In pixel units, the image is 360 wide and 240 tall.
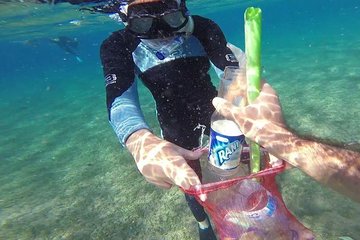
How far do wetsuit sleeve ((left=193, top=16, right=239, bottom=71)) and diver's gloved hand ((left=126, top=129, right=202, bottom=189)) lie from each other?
5.55 ft

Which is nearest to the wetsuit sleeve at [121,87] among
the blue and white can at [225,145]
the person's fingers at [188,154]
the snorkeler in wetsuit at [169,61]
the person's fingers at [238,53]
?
the snorkeler in wetsuit at [169,61]

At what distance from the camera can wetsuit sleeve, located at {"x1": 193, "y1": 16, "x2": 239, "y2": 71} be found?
3.75 meters

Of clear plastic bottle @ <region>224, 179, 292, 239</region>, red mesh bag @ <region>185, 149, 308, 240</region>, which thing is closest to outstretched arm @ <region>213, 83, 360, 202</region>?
red mesh bag @ <region>185, 149, 308, 240</region>

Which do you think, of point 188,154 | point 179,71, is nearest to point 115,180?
point 179,71

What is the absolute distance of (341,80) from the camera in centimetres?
1231

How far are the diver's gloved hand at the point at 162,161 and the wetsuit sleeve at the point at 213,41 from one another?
1.69 m

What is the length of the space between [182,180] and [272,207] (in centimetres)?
88

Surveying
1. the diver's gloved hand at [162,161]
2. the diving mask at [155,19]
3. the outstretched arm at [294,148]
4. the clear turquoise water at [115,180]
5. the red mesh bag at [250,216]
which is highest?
the diving mask at [155,19]

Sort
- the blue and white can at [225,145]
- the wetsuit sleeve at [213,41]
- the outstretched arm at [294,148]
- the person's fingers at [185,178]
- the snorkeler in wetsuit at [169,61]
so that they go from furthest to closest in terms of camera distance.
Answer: the wetsuit sleeve at [213,41], the snorkeler in wetsuit at [169,61], the blue and white can at [225,145], the person's fingers at [185,178], the outstretched arm at [294,148]

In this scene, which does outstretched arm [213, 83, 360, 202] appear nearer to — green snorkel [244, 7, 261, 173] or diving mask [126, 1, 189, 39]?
green snorkel [244, 7, 261, 173]

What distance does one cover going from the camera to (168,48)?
151 inches

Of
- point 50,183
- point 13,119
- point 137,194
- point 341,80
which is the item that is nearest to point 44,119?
point 13,119

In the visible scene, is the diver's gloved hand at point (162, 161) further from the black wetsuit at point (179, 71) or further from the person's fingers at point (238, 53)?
the person's fingers at point (238, 53)

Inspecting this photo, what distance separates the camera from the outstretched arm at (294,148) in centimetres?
186
